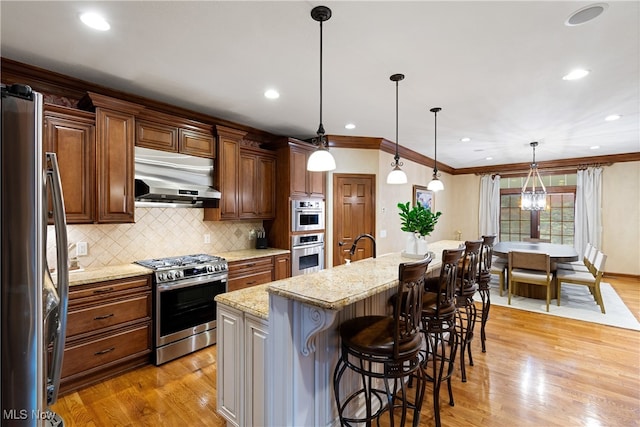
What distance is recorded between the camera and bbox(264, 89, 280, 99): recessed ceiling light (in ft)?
A: 9.94

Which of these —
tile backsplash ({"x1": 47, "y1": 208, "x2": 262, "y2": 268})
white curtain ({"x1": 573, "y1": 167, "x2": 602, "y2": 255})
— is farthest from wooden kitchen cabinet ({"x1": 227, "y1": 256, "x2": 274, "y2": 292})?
white curtain ({"x1": 573, "y1": 167, "x2": 602, "y2": 255})

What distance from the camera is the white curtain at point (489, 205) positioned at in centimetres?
757

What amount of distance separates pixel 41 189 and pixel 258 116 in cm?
320

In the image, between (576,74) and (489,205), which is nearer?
(576,74)

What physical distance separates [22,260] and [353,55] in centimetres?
228

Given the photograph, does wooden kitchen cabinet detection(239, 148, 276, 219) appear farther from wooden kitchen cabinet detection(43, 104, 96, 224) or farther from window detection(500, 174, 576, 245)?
window detection(500, 174, 576, 245)

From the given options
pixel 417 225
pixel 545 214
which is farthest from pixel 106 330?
pixel 545 214

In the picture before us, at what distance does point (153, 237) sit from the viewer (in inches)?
133

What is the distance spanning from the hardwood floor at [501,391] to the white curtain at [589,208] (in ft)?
13.1

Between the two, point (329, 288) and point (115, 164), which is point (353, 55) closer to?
point (329, 288)

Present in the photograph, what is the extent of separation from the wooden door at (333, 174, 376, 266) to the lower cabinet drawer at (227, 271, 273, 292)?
1.35 meters

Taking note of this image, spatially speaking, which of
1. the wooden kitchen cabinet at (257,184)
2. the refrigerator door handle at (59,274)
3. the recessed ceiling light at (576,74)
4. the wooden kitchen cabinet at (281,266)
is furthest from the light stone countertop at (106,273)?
the recessed ceiling light at (576,74)

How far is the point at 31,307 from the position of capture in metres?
0.80

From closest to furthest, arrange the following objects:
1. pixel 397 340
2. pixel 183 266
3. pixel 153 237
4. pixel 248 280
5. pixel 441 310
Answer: pixel 397 340 < pixel 441 310 < pixel 183 266 < pixel 153 237 < pixel 248 280
